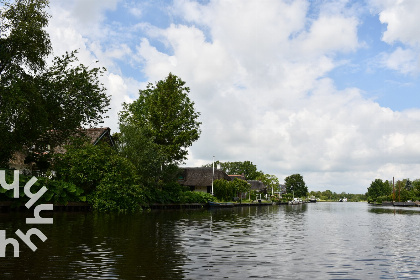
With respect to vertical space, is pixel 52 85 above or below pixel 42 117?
above

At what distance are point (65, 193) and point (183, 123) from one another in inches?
1313

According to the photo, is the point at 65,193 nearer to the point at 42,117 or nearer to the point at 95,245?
the point at 42,117

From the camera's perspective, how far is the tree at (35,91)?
32188 millimetres

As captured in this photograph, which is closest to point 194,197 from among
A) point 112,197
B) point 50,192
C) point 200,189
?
Answer: point 200,189

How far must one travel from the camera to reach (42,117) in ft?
111

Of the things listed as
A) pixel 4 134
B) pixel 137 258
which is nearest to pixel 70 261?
pixel 137 258

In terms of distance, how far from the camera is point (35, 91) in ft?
111

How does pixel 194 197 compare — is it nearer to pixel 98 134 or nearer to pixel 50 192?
pixel 98 134

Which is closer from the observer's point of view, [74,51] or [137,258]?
[137,258]

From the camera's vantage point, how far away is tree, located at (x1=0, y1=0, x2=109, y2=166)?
106 feet

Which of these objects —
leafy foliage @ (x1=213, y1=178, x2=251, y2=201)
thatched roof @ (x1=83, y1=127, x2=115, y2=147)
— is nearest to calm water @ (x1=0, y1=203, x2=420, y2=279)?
thatched roof @ (x1=83, y1=127, x2=115, y2=147)

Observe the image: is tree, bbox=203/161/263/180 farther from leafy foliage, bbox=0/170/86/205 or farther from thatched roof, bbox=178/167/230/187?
leafy foliage, bbox=0/170/86/205

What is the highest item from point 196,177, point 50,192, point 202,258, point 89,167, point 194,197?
point 196,177

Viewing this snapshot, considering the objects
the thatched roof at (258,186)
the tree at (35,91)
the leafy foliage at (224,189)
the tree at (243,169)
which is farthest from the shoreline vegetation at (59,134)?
the tree at (243,169)
